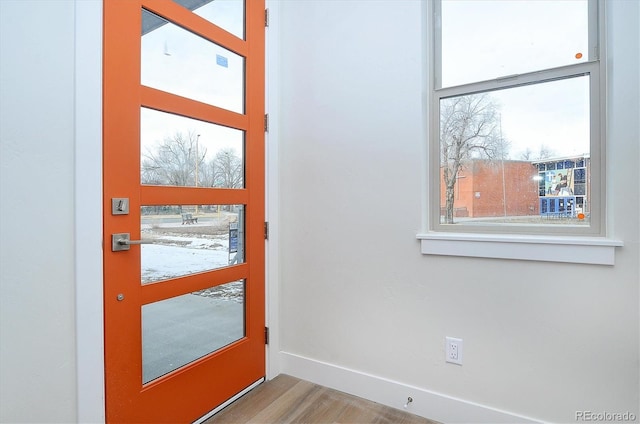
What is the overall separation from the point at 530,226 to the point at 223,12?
2050 mm

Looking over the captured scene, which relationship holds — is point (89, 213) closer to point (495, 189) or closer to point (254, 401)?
point (254, 401)

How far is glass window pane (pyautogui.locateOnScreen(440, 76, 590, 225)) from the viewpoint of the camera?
1.56m

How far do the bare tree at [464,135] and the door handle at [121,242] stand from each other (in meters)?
1.58

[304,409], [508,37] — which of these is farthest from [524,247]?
Result: [304,409]

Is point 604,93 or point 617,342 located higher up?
point 604,93

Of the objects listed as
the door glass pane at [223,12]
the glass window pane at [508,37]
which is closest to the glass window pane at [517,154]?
the glass window pane at [508,37]

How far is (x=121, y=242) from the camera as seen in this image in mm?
1390

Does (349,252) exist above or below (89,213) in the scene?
below

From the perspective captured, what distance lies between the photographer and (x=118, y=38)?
138 centimetres

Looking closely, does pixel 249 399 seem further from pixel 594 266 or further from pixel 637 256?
pixel 637 256

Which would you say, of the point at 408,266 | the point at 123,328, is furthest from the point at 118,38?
the point at 408,266

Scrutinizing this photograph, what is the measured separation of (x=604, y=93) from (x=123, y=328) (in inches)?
94.2

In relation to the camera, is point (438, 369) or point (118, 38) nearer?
point (118, 38)

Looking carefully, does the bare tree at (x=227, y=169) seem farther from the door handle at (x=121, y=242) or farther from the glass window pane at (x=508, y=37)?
the glass window pane at (x=508, y=37)
